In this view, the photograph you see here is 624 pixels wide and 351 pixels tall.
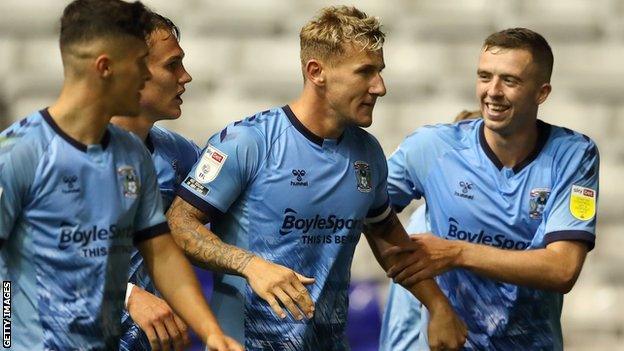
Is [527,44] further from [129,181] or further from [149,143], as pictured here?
[129,181]

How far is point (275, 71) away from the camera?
9.72 metres

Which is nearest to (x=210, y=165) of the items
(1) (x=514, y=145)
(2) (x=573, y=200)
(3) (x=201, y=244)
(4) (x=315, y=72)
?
(3) (x=201, y=244)

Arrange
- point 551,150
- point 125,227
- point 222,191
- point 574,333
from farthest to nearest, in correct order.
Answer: point 574,333, point 551,150, point 222,191, point 125,227

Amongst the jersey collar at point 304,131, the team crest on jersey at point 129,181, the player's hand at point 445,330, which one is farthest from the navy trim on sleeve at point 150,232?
the player's hand at point 445,330

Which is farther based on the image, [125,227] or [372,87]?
[372,87]

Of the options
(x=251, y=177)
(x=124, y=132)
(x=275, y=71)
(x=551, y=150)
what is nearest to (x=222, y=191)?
(x=251, y=177)

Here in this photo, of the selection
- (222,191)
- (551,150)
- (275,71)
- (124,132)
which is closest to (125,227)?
(124,132)

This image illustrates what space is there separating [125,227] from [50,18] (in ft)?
16.1

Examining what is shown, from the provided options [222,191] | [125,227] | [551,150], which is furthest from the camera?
[551,150]

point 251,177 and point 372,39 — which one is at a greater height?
point 372,39

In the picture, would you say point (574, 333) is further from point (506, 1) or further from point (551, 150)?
point (551, 150)

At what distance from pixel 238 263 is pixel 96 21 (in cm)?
99

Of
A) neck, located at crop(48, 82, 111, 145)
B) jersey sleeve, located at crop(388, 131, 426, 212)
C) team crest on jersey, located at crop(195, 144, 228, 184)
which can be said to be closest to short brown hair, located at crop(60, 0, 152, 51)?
neck, located at crop(48, 82, 111, 145)

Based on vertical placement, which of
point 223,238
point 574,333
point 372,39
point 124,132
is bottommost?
point 574,333
